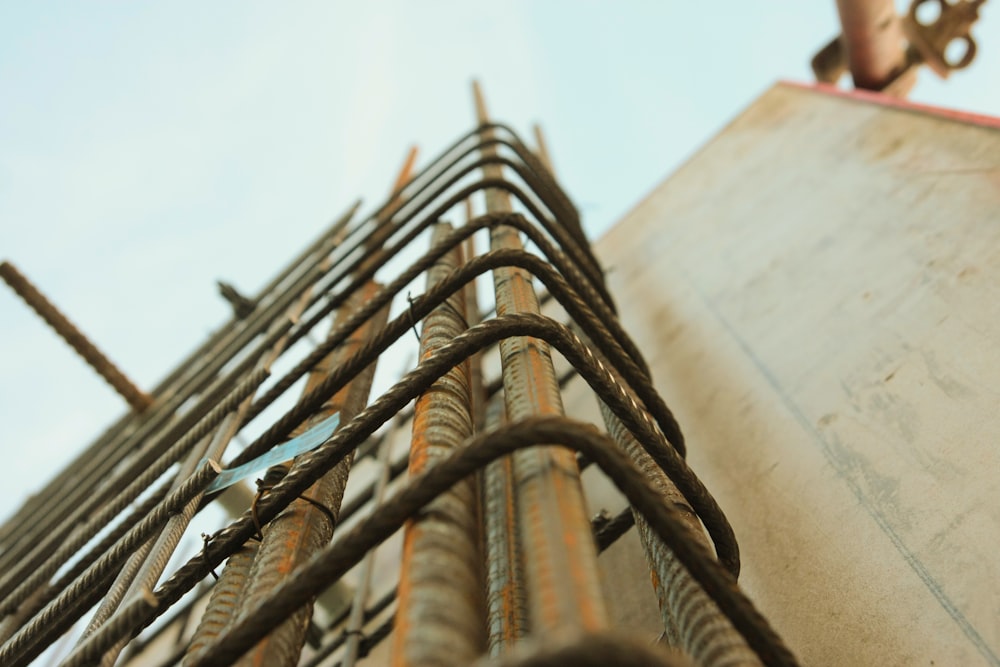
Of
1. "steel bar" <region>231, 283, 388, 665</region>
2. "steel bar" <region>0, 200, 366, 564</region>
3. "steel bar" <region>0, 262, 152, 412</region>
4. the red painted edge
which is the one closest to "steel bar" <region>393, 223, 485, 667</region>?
"steel bar" <region>231, 283, 388, 665</region>

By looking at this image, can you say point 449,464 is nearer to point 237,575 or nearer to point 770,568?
point 237,575

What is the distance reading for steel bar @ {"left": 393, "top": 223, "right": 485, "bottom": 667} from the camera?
986mm

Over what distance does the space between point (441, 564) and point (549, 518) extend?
0.71ft

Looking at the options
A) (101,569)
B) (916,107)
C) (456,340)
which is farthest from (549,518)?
(916,107)

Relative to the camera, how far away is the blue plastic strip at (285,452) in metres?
1.69

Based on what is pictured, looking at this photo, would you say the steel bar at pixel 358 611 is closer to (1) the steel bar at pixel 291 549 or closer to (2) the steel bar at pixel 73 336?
(1) the steel bar at pixel 291 549

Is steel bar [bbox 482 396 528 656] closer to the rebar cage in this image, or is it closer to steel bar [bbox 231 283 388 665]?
the rebar cage

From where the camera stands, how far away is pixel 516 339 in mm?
1688

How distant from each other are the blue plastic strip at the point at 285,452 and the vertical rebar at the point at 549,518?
51cm

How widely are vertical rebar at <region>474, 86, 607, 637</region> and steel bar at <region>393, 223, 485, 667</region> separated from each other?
0.12 meters

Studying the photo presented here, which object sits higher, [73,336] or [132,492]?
[73,336]

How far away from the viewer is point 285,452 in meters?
1.72

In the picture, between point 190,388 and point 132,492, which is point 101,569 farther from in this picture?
point 190,388

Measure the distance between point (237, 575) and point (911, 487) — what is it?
1.75 metres
